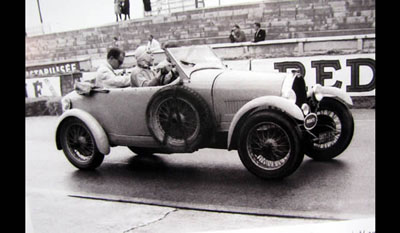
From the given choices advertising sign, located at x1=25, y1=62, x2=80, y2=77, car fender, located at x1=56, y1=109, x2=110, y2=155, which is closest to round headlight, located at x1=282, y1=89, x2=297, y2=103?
car fender, located at x1=56, y1=109, x2=110, y2=155

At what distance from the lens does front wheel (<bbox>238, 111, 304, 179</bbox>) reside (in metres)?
2.70

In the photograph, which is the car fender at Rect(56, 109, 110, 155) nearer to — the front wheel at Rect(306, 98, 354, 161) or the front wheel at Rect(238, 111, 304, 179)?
the front wheel at Rect(238, 111, 304, 179)

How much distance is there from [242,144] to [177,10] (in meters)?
1.12

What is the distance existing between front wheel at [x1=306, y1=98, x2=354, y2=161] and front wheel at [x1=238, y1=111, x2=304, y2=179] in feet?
1.26

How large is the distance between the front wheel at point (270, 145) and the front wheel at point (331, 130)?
15.1 inches

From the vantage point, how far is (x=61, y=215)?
291 centimetres

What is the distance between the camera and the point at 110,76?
3.20 meters

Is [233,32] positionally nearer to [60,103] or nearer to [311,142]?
[311,142]

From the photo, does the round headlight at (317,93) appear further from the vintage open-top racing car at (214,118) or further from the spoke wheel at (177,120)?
the spoke wheel at (177,120)

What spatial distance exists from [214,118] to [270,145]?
1.47 feet

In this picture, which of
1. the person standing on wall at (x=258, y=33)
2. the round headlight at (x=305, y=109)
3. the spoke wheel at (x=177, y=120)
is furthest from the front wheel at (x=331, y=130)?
the spoke wheel at (x=177, y=120)

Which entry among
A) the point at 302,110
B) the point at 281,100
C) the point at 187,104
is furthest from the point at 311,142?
the point at 187,104

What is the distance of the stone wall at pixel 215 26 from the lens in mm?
3033

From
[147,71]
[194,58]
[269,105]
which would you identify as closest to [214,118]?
[269,105]
